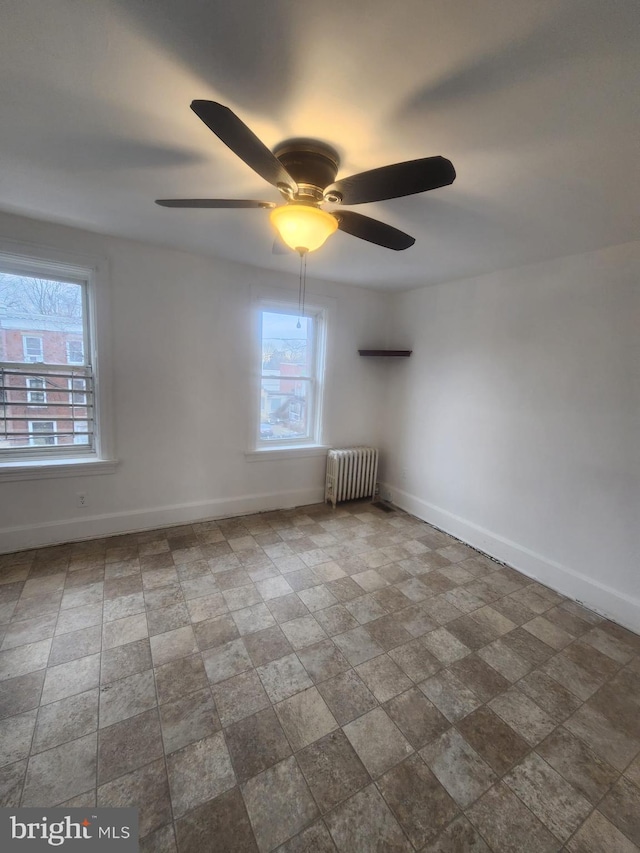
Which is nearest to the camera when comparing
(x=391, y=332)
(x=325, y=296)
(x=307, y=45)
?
(x=307, y=45)

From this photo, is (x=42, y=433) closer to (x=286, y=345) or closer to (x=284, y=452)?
(x=284, y=452)

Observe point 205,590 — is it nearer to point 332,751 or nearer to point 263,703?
point 263,703

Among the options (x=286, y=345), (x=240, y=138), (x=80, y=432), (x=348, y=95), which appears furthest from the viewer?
(x=286, y=345)

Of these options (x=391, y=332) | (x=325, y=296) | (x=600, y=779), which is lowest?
(x=600, y=779)

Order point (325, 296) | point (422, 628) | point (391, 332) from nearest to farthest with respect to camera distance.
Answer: point (422, 628)
point (325, 296)
point (391, 332)

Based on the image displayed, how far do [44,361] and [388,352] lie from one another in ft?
10.4

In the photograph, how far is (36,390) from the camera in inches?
105


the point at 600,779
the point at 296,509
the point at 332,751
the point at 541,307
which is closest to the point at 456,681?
the point at 600,779

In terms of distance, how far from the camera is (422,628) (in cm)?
215

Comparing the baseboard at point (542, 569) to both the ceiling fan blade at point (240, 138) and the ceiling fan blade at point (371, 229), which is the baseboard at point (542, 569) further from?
the ceiling fan blade at point (240, 138)

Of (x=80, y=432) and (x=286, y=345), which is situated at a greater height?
(x=286, y=345)

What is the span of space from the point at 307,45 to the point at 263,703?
8.32 ft

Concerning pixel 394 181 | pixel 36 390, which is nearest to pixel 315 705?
pixel 394 181

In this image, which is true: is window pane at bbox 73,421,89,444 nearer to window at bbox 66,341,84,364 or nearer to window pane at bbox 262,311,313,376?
window at bbox 66,341,84,364
